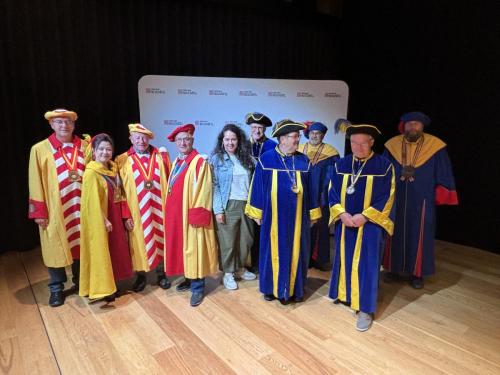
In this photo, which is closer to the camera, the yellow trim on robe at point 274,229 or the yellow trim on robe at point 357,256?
the yellow trim on robe at point 357,256

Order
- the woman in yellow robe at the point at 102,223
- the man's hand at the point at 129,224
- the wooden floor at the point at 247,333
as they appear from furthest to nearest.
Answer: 1. the man's hand at the point at 129,224
2. the woman in yellow robe at the point at 102,223
3. the wooden floor at the point at 247,333

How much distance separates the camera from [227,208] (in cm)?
312

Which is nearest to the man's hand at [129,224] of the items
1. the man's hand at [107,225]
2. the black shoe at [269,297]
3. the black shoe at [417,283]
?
the man's hand at [107,225]

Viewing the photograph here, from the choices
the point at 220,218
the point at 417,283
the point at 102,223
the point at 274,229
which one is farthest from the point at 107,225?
the point at 417,283

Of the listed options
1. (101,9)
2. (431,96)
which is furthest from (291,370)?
(101,9)

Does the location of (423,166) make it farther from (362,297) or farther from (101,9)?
(101,9)

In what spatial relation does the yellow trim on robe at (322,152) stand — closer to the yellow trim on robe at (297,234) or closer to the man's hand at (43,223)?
the yellow trim on robe at (297,234)

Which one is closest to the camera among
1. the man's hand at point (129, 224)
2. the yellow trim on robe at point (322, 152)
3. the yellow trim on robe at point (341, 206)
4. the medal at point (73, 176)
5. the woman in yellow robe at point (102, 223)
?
the yellow trim on robe at point (341, 206)

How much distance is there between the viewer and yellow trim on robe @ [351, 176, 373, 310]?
101 inches

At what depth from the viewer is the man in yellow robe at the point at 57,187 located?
2.80m

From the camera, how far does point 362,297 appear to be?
2.69 meters

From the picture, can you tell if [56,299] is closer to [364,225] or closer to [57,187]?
[57,187]

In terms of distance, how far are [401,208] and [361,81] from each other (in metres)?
2.86

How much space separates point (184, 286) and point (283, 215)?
121cm
